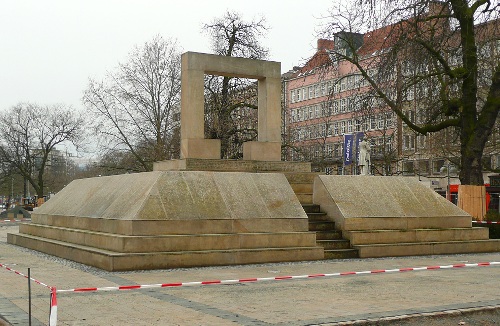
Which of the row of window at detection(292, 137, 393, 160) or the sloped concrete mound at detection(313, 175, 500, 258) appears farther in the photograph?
the row of window at detection(292, 137, 393, 160)

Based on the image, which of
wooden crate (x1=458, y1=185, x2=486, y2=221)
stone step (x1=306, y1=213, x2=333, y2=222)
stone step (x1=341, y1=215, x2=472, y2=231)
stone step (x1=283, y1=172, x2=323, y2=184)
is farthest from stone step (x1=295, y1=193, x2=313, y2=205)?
wooden crate (x1=458, y1=185, x2=486, y2=221)

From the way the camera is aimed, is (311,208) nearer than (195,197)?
No

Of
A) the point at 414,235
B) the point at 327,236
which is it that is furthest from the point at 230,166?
the point at 414,235

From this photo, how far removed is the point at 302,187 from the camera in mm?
19109

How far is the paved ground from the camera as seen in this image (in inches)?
340

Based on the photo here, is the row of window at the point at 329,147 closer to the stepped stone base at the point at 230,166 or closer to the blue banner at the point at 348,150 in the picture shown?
the blue banner at the point at 348,150

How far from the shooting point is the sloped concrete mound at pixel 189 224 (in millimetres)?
14414

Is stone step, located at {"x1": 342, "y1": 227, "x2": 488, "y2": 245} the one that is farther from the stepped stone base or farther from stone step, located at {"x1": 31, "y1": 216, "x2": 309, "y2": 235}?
the stepped stone base

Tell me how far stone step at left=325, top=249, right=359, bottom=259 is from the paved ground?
1624 mm

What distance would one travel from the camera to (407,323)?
8539mm

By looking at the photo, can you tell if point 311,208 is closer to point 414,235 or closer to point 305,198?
point 305,198

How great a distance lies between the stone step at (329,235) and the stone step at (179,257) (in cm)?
103

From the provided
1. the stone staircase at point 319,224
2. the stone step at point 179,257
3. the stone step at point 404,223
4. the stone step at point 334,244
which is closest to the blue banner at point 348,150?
the stone staircase at point 319,224

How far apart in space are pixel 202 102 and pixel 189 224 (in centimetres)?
461
